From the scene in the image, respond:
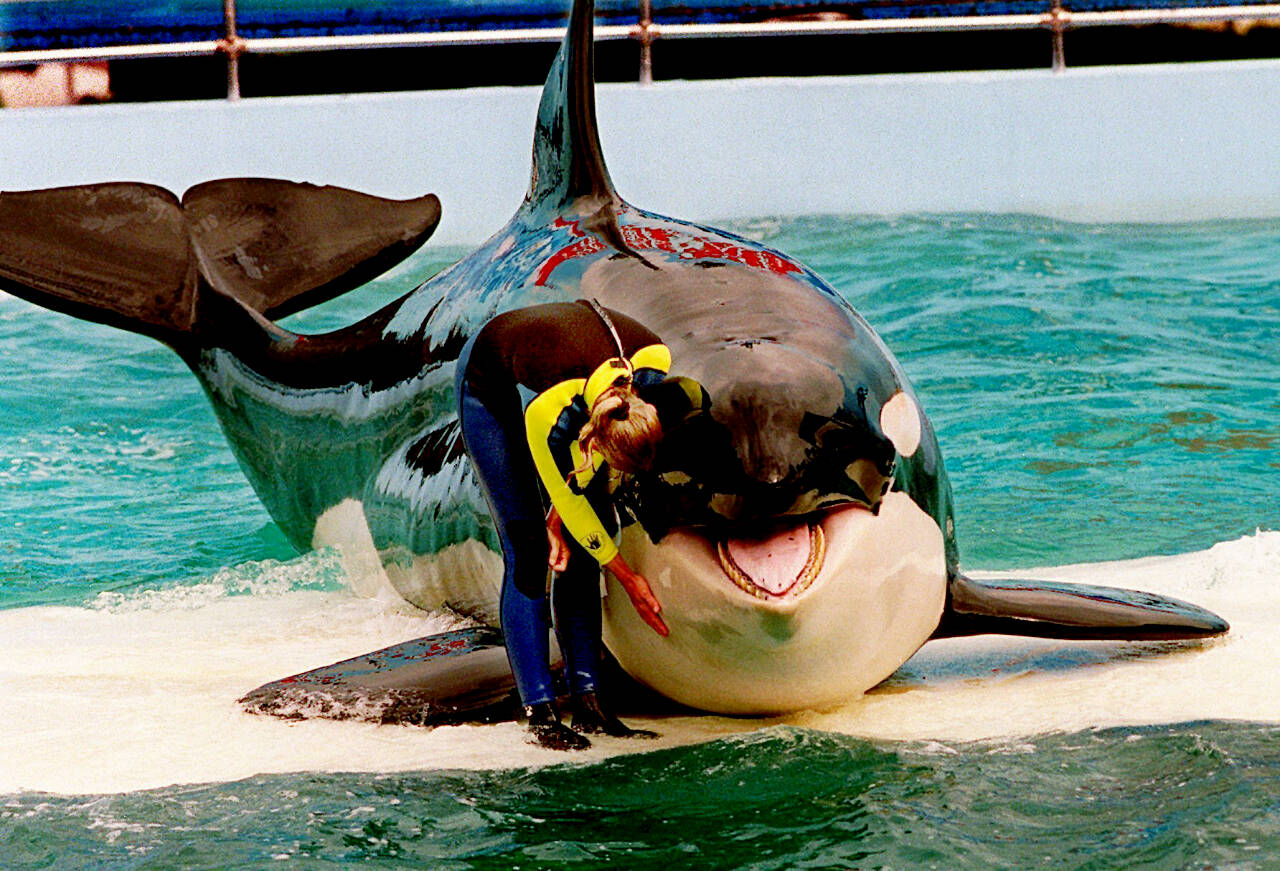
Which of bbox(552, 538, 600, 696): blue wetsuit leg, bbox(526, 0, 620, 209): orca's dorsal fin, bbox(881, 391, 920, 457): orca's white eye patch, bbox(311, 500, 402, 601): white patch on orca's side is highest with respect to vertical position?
bbox(526, 0, 620, 209): orca's dorsal fin

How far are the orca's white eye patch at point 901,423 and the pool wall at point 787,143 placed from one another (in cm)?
797

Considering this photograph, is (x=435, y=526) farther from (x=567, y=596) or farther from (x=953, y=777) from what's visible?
(x=953, y=777)

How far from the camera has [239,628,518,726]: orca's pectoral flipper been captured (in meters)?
4.59

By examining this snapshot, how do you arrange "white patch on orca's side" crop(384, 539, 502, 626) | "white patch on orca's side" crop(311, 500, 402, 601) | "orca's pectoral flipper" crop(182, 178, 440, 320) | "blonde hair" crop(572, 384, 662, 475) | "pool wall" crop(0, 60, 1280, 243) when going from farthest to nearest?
"pool wall" crop(0, 60, 1280, 243) → "orca's pectoral flipper" crop(182, 178, 440, 320) → "white patch on orca's side" crop(311, 500, 402, 601) → "white patch on orca's side" crop(384, 539, 502, 626) → "blonde hair" crop(572, 384, 662, 475)

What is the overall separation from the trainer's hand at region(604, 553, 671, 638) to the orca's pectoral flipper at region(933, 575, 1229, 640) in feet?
3.07

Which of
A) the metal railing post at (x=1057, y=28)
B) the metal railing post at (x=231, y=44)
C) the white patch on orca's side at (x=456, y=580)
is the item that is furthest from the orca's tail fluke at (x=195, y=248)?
the metal railing post at (x=1057, y=28)

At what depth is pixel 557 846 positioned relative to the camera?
146 inches

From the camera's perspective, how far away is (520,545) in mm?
4398

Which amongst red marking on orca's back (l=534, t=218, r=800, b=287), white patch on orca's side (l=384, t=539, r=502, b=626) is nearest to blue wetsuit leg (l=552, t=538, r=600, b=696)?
white patch on orca's side (l=384, t=539, r=502, b=626)

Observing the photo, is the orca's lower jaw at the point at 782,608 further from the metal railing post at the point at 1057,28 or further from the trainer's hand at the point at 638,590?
the metal railing post at the point at 1057,28

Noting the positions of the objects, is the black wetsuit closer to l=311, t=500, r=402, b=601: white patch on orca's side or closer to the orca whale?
the orca whale

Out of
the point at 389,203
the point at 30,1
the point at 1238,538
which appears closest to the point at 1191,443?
the point at 1238,538

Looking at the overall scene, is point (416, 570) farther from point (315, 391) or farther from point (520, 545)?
point (520, 545)

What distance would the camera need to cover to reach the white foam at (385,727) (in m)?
4.34
